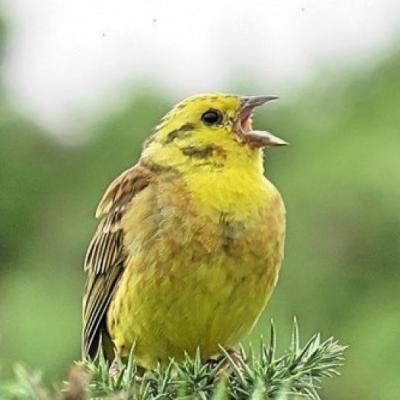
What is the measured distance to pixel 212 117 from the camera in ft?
16.0

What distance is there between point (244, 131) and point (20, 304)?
276 centimetres

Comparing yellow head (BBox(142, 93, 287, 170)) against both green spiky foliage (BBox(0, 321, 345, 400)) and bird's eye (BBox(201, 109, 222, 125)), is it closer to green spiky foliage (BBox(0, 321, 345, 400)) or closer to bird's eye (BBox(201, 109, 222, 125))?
bird's eye (BBox(201, 109, 222, 125))

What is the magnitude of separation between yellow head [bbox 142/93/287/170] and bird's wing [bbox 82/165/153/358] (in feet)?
0.35

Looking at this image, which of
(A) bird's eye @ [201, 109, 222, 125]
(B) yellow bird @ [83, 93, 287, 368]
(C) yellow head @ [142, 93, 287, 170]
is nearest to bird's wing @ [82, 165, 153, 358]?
(B) yellow bird @ [83, 93, 287, 368]

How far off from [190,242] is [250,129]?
1.71 feet

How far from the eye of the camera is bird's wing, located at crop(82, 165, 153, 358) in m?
4.88

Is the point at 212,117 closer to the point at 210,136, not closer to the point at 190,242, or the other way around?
the point at 210,136

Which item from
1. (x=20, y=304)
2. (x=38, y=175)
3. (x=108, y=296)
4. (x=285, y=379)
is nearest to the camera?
(x=285, y=379)

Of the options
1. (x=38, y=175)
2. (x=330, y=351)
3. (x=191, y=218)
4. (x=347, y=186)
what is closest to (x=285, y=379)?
(x=330, y=351)

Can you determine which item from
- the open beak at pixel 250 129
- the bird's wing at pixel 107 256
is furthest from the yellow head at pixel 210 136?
the bird's wing at pixel 107 256

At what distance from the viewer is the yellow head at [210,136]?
4727mm

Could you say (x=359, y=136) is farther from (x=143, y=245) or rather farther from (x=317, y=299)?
(x=143, y=245)

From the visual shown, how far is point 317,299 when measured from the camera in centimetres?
739

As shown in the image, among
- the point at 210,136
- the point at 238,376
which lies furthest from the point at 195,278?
the point at 238,376
